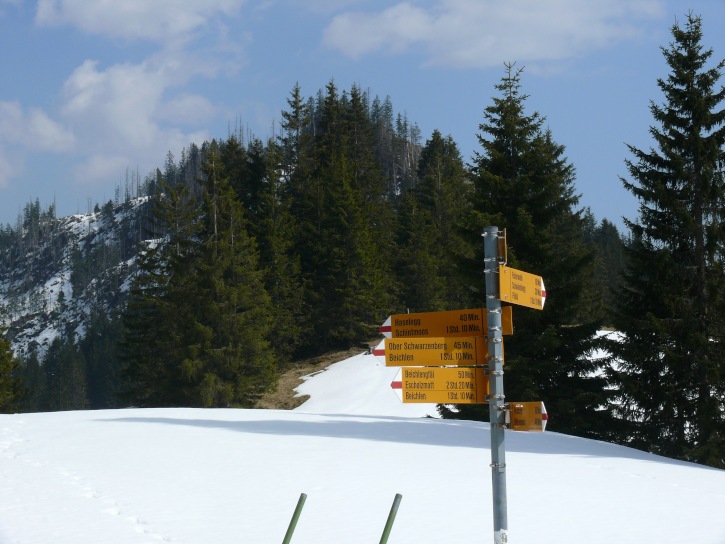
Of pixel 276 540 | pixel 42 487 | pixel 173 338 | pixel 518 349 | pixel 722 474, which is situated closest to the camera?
pixel 276 540

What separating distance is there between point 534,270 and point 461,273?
2266mm

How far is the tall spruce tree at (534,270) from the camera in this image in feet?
83.0

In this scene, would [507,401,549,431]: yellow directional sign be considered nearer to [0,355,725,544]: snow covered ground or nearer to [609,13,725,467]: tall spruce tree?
[0,355,725,544]: snow covered ground

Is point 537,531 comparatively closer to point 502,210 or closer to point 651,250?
point 651,250

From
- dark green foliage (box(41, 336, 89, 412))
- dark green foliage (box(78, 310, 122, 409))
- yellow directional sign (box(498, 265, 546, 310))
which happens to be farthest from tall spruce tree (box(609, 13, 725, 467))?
dark green foliage (box(41, 336, 89, 412))

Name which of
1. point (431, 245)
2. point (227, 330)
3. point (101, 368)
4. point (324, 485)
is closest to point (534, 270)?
point (324, 485)

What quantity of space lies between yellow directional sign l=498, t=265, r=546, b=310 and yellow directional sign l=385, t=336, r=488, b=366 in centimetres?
41

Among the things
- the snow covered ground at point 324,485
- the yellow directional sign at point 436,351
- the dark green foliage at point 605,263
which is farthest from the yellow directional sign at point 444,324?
the dark green foliage at point 605,263

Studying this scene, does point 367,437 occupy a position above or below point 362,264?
below

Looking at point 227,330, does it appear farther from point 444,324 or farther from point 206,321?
point 444,324

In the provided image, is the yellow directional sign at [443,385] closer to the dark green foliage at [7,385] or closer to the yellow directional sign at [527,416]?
the yellow directional sign at [527,416]

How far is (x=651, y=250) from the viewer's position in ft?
79.8

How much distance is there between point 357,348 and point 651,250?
30.0m

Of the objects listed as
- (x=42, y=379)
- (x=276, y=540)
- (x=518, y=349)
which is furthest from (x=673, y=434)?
(x=42, y=379)
